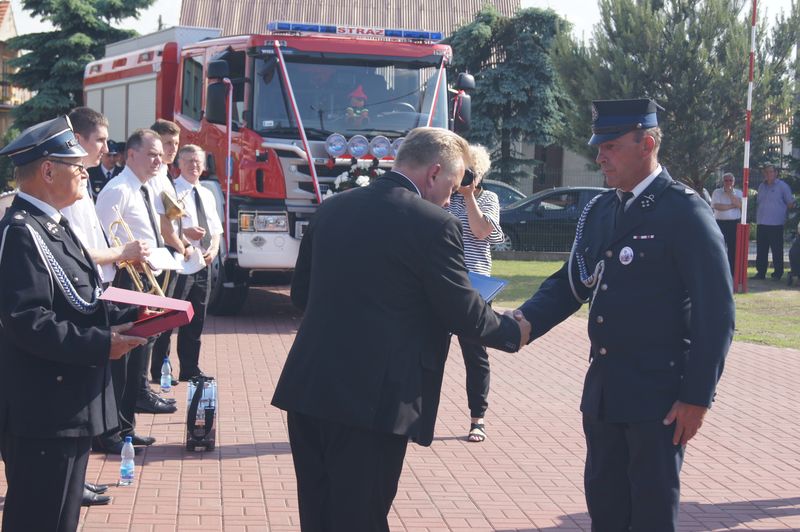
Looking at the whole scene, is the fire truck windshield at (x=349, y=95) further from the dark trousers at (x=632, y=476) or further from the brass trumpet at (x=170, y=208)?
the dark trousers at (x=632, y=476)

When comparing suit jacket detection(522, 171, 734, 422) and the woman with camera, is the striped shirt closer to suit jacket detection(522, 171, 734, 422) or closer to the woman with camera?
the woman with camera

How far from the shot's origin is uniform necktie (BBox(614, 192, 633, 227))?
4227mm

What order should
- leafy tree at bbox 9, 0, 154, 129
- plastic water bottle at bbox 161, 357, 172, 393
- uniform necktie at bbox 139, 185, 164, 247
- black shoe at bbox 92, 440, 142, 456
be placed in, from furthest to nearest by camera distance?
1. leafy tree at bbox 9, 0, 154, 129
2. plastic water bottle at bbox 161, 357, 172, 393
3. uniform necktie at bbox 139, 185, 164, 247
4. black shoe at bbox 92, 440, 142, 456

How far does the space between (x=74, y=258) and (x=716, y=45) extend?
75.5 feet

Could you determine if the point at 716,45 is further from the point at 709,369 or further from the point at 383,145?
the point at 709,369

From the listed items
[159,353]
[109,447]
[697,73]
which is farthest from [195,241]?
[697,73]

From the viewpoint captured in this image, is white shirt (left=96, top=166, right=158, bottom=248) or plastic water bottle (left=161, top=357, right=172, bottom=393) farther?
plastic water bottle (left=161, top=357, right=172, bottom=393)

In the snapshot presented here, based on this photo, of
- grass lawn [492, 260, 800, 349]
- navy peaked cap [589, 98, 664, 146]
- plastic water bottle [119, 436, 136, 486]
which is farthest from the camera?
grass lawn [492, 260, 800, 349]

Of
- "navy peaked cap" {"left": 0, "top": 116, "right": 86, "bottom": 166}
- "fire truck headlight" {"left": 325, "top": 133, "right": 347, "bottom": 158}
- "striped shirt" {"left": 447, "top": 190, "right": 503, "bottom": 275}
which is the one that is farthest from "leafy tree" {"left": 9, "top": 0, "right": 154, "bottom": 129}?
"navy peaked cap" {"left": 0, "top": 116, "right": 86, "bottom": 166}

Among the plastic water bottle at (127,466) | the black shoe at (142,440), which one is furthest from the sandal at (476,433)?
the plastic water bottle at (127,466)

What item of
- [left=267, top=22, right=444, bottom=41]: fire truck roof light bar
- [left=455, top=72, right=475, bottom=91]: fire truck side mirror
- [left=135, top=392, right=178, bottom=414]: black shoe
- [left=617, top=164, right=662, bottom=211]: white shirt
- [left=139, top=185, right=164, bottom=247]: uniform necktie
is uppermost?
[left=267, top=22, right=444, bottom=41]: fire truck roof light bar

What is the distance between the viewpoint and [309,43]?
486 inches

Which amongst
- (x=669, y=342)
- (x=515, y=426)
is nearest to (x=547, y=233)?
(x=515, y=426)

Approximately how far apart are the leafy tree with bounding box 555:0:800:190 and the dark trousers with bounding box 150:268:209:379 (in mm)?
17295
